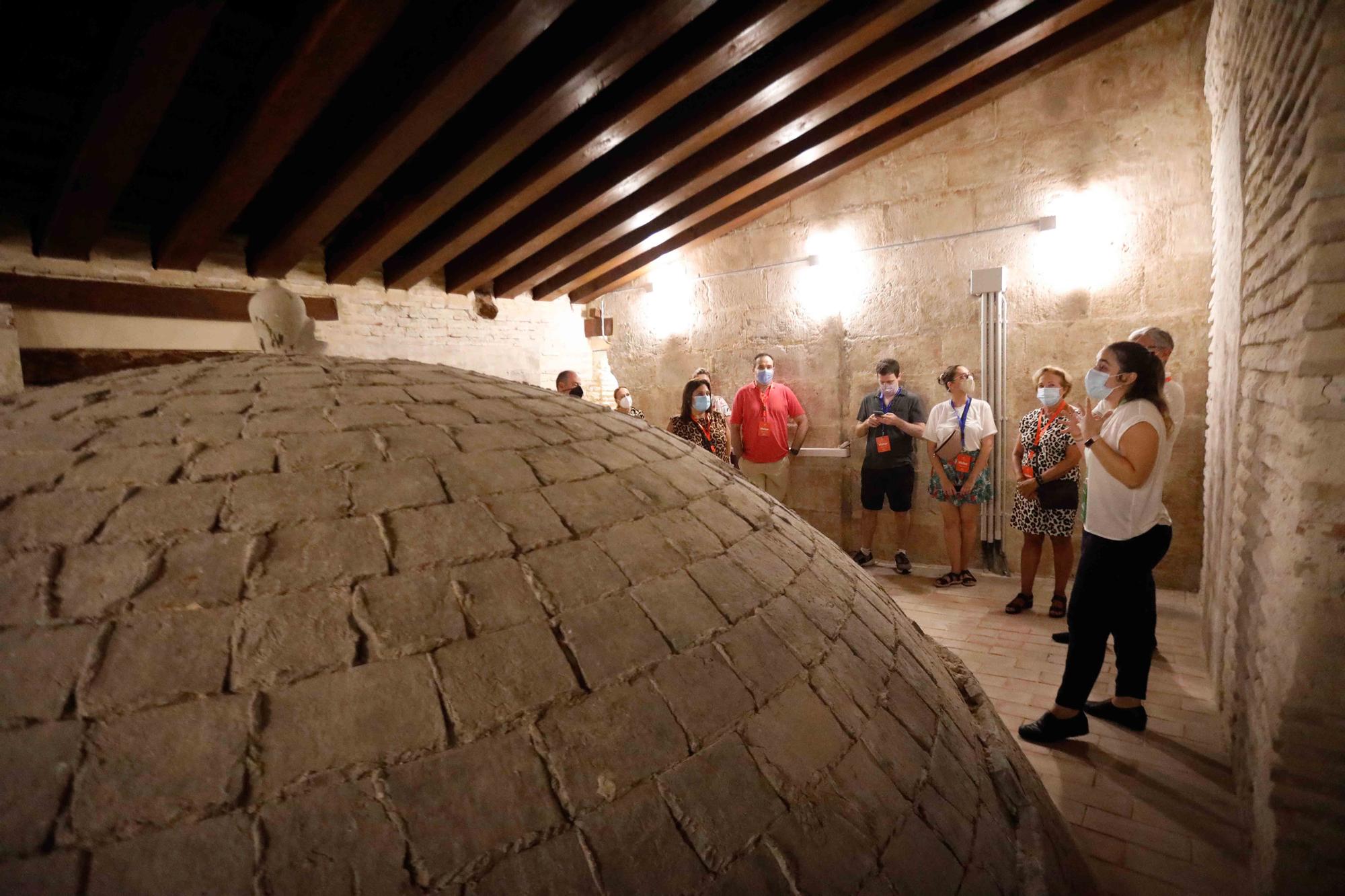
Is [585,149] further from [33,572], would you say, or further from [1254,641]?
[1254,641]

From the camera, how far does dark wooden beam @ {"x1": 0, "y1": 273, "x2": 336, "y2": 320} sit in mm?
4508

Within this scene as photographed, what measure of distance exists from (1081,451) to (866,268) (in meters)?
2.90

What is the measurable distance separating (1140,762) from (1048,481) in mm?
1831

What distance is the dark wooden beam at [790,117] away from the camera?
4070mm

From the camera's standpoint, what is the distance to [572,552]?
1.25 metres

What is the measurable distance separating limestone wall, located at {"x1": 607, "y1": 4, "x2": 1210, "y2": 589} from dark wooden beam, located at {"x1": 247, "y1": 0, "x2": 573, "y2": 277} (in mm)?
3644

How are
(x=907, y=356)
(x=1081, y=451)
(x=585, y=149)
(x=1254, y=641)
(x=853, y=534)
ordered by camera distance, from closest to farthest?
1. (x=1254, y=641)
2. (x=1081, y=451)
3. (x=585, y=149)
4. (x=907, y=356)
5. (x=853, y=534)

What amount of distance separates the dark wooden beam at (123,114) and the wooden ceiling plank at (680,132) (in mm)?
2357

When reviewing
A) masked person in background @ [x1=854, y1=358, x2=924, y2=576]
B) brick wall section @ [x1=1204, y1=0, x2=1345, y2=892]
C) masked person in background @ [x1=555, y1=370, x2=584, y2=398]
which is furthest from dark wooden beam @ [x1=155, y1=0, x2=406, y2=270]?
masked person in background @ [x1=854, y1=358, x2=924, y2=576]

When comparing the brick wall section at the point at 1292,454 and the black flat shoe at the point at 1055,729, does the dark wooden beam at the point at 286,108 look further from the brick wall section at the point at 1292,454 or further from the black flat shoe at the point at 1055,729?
the black flat shoe at the point at 1055,729

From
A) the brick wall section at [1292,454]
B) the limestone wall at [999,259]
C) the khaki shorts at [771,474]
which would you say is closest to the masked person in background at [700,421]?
the khaki shorts at [771,474]

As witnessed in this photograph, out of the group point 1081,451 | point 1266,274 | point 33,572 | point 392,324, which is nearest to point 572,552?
point 33,572

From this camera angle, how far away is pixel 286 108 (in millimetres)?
3516

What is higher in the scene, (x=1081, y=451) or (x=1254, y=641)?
(x=1081, y=451)
